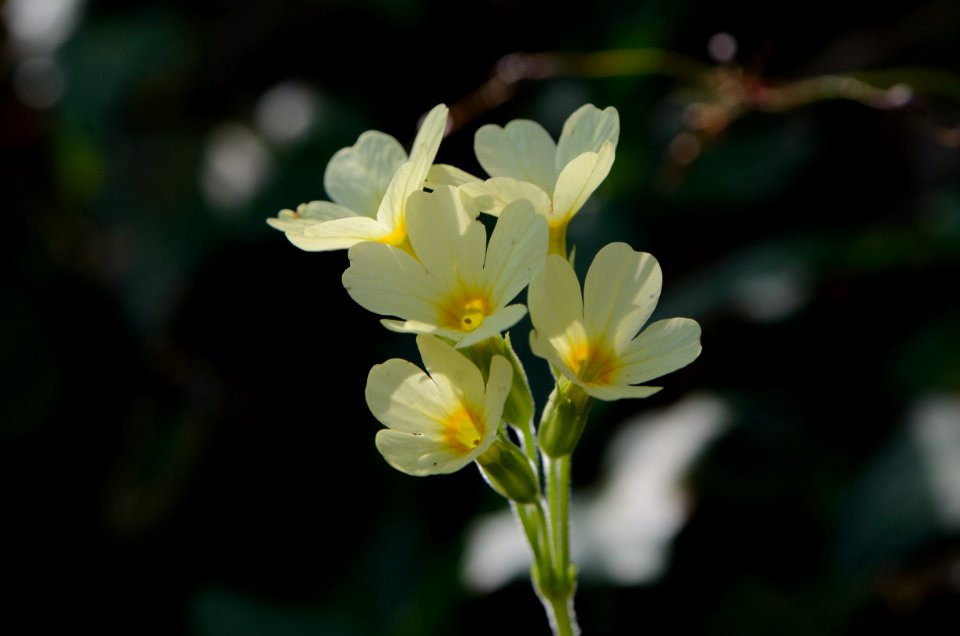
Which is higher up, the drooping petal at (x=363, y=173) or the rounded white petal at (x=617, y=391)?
the drooping petal at (x=363, y=173)

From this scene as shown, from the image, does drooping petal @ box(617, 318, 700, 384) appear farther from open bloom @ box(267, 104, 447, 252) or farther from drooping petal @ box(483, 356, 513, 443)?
open bloom @ box(267, 104, 447, 252)

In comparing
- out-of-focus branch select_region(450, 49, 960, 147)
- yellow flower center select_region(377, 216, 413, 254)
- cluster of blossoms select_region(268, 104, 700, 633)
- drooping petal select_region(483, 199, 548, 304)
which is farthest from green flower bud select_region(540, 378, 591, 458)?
out-of-focus branch select_region(450, 49, 960, 147)

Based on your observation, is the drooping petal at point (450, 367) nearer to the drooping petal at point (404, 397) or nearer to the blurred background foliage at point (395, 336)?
the drooping petal at point (404, 397)

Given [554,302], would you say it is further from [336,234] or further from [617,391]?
[336,234]

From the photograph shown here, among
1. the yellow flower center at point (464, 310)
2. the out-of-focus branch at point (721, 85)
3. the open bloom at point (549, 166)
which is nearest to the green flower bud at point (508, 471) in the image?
the yellow flower center at point (464, 310)

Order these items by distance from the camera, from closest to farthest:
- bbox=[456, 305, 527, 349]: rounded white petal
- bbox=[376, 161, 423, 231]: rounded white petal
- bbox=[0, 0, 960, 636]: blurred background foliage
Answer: bbox=[456, 305, 527, 349]: rounded white petal → bbox=[376, 161, 423, 231]: rounded white petal → bbox=[0, 0, 960, 636]: blurred background foliage

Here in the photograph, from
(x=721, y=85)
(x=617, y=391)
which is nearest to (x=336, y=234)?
(x=617, y=391)
